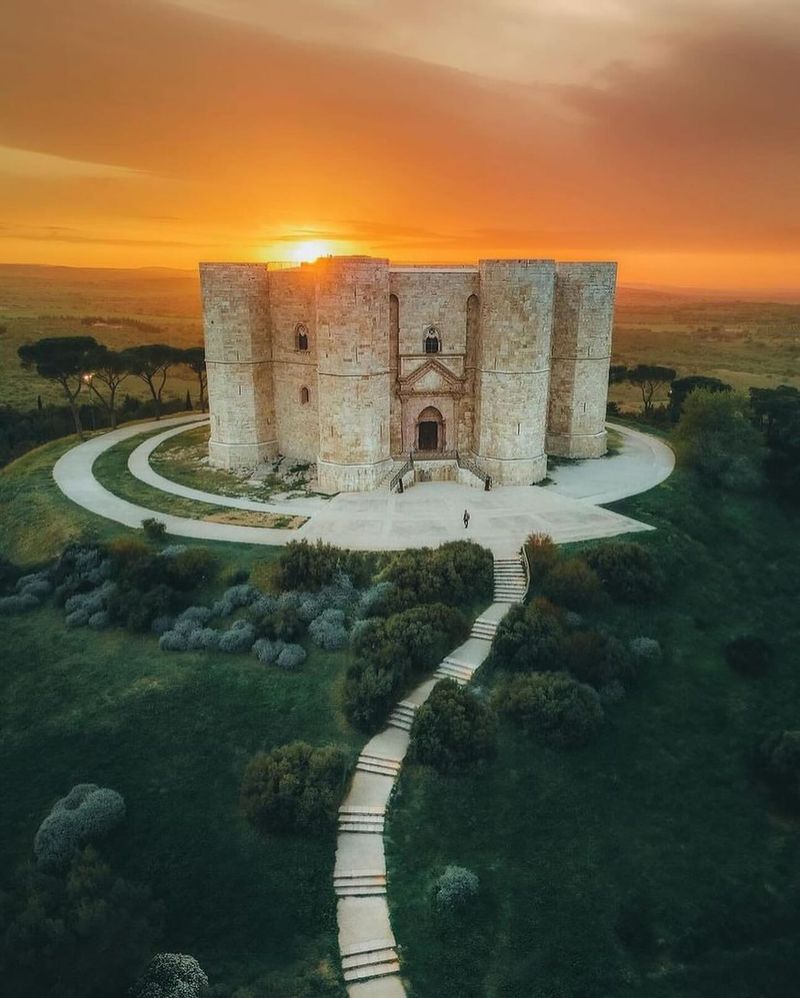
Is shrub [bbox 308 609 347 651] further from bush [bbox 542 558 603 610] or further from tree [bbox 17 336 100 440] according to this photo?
tree [bbox 17 336 100 440]

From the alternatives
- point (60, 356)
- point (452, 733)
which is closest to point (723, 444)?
point (452, 733)

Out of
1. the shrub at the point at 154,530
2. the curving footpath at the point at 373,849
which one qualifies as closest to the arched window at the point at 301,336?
the shrub at the point at 154,530

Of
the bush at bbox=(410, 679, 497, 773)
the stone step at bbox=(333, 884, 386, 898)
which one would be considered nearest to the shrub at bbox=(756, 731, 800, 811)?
the bush at bbox=(410, 679, 497, 773)

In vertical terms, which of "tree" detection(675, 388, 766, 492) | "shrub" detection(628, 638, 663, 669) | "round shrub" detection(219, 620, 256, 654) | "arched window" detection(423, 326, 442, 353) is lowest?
"shrub" detection(628, 638, 663, 669)

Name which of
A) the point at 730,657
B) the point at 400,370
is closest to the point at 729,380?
the point at 400,370

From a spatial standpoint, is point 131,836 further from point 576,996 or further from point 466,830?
point 576,996

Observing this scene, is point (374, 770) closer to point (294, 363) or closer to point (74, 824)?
point (74, 824)
